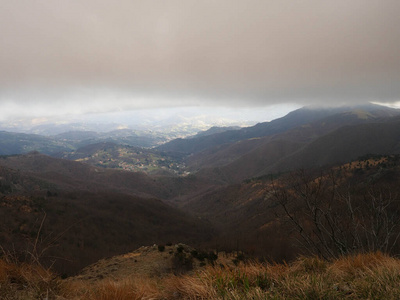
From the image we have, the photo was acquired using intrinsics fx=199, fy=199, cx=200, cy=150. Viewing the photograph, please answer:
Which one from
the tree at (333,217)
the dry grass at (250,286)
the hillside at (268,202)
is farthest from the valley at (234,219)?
the dry grass at (250,286)

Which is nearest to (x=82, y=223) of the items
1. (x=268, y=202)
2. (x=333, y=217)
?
(x=333, y=217)

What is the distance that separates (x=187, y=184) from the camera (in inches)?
7795

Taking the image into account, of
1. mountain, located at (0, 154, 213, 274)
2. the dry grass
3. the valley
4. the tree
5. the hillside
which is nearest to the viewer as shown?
the dry grass

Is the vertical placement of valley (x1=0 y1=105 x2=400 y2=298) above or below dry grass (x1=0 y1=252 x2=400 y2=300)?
below

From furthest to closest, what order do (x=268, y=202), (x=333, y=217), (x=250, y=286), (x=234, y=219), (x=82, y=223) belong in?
(x=234, y=219), (x=268, y=202), (x=82, y=223), (x=333, y=217), (x=250, y=286)

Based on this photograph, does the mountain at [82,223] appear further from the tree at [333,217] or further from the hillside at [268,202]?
the tree at [333,217]

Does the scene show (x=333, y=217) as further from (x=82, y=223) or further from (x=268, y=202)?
(x=268, y=202)

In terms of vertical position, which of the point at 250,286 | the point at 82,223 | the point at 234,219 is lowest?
the point at 234,219

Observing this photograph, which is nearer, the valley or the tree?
the tree

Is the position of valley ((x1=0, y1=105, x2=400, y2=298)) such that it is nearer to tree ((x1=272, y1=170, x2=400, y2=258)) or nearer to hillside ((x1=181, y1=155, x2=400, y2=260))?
tree ((x1=272, y1=170, x2=400, y2=258))

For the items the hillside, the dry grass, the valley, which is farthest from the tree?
the dry grass

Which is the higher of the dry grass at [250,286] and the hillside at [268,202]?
the dry grass at [250,286]

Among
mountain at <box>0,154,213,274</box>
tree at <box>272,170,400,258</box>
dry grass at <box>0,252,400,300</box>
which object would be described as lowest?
mountain at <box>0,154,213,274</box>

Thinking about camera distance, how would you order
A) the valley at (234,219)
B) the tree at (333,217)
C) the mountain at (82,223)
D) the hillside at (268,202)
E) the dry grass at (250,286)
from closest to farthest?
1. the dry grass at (250,286)
2. the tree at (333,217)
3. the valley at (234,219)
4. the hillside at (268,202)
5. the mountain at (82,223)
